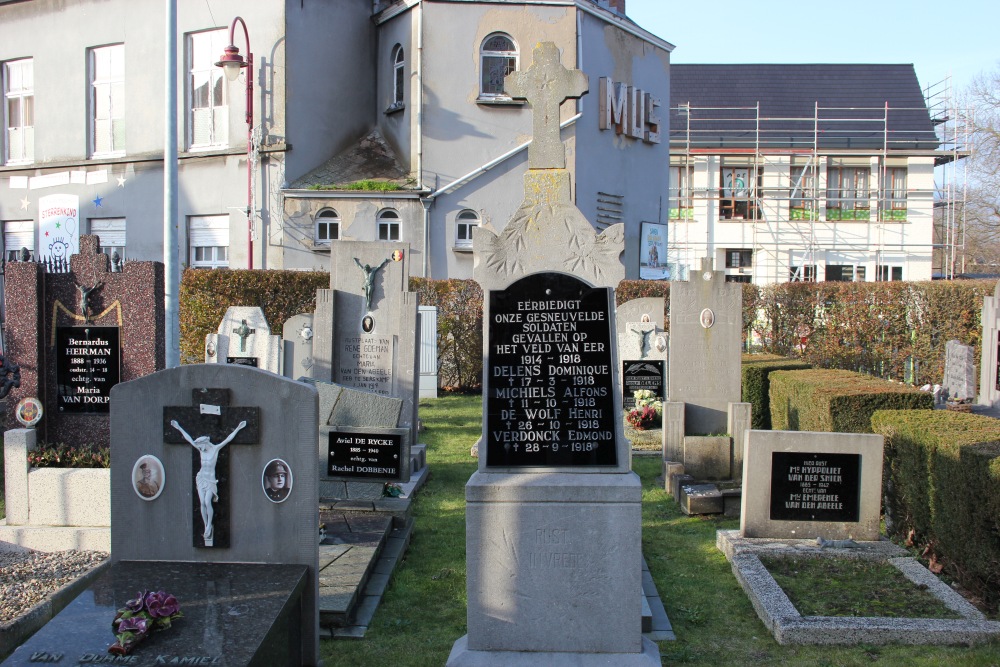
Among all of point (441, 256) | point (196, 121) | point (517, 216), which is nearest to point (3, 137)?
A: point (196, 121)

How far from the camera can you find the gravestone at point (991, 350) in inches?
518

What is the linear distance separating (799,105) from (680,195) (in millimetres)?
8167

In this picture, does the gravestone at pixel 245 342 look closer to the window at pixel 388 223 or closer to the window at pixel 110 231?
the window at pixel 388 223

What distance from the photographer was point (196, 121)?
2139 centimetres

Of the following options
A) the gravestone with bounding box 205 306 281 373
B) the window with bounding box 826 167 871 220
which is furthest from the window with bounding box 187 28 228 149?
the window with bounding box 826 167 871 220

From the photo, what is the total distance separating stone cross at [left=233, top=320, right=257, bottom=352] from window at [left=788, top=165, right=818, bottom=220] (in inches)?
1021

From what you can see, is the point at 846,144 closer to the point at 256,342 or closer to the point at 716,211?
the point at 716,211

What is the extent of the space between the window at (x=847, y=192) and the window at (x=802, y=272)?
2.41 metres

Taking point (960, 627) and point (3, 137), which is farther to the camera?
point (3, 137)

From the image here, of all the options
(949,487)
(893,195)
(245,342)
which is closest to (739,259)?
(893,195)

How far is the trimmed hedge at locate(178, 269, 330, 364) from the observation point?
17.1 m

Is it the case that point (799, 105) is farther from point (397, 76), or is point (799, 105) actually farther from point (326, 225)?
point (326, 225)

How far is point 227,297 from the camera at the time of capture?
17.2m

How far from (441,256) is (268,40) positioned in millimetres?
6463
